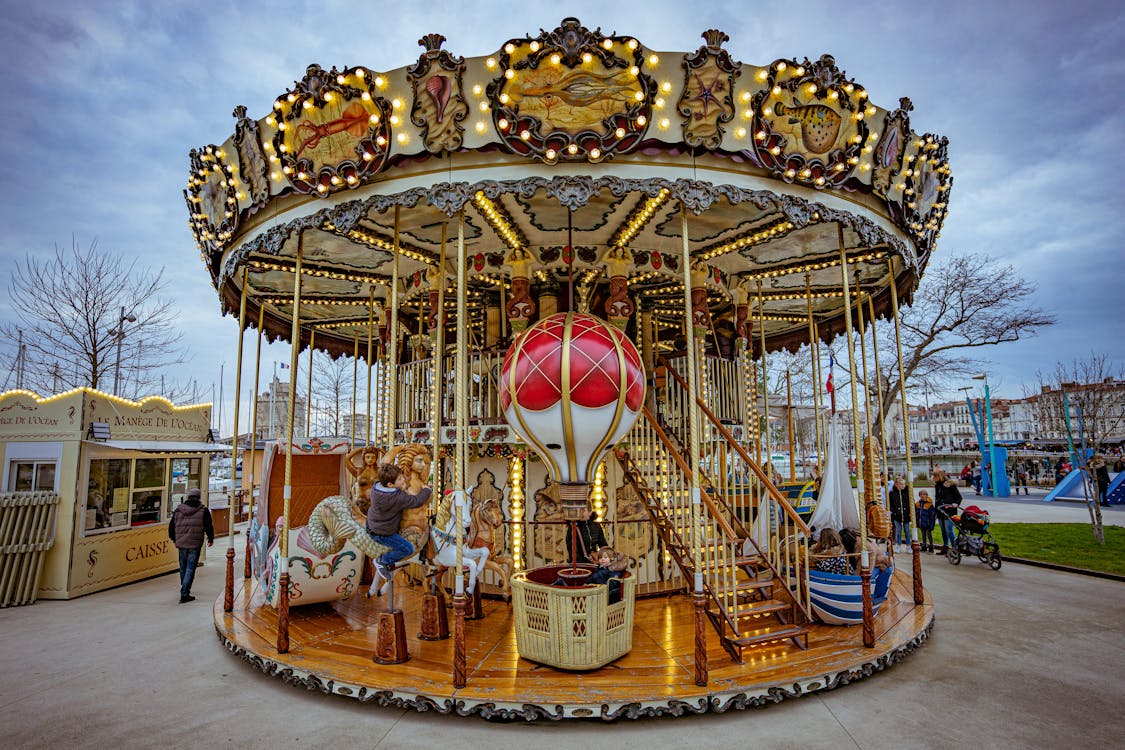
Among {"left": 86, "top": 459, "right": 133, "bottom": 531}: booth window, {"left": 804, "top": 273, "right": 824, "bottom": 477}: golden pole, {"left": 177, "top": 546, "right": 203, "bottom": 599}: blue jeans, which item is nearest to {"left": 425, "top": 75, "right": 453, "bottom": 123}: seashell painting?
{"left": 804, "top": 273, "right": 824, "bottom": 477}: golden pole

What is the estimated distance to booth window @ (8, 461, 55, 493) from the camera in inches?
395

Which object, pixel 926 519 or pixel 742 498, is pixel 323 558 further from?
pixel 926 519

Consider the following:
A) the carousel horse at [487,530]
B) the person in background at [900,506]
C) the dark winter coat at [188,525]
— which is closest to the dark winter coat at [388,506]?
the carousel horse at [487,530]

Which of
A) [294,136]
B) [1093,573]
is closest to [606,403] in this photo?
[294,136]

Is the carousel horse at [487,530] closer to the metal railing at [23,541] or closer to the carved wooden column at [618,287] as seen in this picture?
the carved wooden column at [618,287]

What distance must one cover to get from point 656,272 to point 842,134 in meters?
3.51

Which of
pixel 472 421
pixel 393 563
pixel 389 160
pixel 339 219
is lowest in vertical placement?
pixel 393 563

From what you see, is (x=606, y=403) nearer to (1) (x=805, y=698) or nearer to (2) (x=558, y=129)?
(2) (x=558, y=129)

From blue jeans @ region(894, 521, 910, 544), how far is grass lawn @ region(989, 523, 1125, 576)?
5.75ft

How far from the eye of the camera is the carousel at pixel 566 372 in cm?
539

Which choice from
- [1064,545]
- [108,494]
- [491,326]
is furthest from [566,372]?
[1064,545]

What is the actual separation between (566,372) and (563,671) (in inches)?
109

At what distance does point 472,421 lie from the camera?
349 inches

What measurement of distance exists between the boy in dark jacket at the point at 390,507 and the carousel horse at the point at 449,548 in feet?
1.50
